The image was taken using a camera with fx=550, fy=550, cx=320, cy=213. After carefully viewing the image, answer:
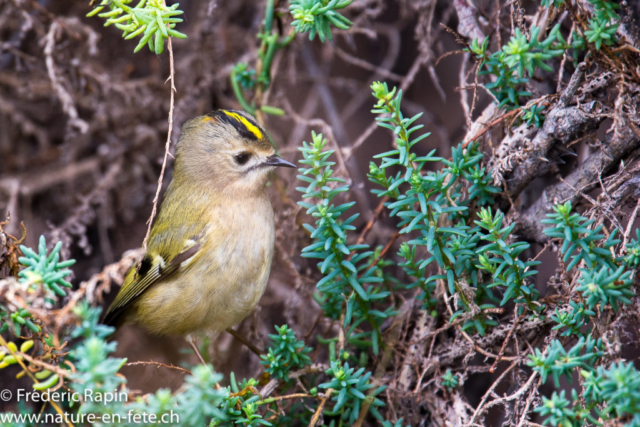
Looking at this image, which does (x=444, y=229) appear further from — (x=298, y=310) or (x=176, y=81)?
(x=176, y=81)

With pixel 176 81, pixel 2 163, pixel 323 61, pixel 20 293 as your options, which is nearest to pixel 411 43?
pixel 323 61

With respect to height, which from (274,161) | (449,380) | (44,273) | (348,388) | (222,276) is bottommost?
(449,380)

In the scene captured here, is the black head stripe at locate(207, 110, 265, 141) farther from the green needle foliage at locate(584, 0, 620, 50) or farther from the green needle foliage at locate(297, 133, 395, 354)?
the green needle foliage at locate(584, 0, 620, 50)

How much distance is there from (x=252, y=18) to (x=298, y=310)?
1.74 meters

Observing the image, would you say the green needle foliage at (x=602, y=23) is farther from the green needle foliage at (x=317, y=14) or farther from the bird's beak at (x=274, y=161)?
the bird's beak at (x=274, y=161)

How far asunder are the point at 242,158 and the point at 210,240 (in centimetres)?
42

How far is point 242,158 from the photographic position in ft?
8.08

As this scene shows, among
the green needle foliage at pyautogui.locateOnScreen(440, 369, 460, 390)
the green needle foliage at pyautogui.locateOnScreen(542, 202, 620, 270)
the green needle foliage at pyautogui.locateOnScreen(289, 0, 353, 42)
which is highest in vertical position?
the green needle foliage at pyautogui.locateOnScreen(289, 0, 353, 42)

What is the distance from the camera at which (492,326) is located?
182 centimetres

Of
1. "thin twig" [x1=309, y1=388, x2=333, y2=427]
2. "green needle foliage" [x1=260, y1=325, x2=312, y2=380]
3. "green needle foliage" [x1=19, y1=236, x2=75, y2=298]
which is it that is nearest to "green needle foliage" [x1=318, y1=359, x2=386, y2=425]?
"thin twig" [x1=309, y1=388, x2=333, y2=427]

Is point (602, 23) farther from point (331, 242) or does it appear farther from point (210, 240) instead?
point (210, 240)

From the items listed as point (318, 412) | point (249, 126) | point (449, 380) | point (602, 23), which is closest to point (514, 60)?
point (602, 23)

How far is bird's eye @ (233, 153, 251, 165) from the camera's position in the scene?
8.04ft

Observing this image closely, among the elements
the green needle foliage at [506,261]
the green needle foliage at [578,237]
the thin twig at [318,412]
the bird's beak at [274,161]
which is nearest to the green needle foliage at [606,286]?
the green needle foliage at [578,237]
